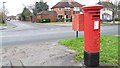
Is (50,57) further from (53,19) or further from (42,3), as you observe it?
(42,3)

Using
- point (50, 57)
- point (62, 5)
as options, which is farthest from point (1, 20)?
point (50, 57)

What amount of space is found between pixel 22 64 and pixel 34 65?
384mm

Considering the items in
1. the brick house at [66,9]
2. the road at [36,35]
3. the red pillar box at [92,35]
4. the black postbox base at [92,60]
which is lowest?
the road at [36,35]

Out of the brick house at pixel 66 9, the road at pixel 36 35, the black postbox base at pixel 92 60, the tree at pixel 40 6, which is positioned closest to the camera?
the black postbox base at pixel 92 60

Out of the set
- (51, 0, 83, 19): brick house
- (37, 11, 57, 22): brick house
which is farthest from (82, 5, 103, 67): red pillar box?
(51, 0, 83, 19): brick house

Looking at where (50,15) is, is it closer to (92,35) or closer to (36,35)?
(36,35)

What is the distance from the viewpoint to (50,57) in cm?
681

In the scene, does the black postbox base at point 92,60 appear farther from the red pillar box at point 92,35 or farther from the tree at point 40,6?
the tree at point 40,6

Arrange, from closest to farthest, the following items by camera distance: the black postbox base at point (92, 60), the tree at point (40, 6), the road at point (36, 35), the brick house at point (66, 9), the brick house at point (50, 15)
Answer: the black postbox base at point (92, 60) → the road at point (36, 35) → the brick house at point (50, 15) → the brick house at point (66, 9) → the tree at point (40, 6)

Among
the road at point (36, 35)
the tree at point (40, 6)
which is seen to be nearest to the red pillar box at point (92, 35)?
the road at point (36, 35)

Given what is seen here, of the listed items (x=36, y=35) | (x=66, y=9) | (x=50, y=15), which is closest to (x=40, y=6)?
(x=66, y=9)

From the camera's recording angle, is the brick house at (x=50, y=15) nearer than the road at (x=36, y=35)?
No

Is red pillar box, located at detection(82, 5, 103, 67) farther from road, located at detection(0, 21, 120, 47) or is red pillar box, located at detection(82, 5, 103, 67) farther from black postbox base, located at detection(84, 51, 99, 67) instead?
road, located at detection(0, 21, 120, 47)

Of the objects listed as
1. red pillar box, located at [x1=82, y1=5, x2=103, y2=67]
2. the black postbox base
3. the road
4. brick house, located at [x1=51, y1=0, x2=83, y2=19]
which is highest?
brick house, located at [x1=51, y1=0, x2=83, y2=19]
